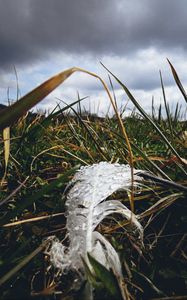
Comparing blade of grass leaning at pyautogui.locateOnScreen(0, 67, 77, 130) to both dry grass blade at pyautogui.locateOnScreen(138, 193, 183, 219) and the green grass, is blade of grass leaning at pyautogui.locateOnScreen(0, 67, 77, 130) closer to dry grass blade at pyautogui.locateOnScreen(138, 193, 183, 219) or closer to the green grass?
the green grass

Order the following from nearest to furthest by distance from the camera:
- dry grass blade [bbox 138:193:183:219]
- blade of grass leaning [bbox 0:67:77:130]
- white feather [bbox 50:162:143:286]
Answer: blade of grass leaning [bbox 0:67:77:130]
white feather [bbox 50:162:143:286]
dry grass blade [bbox 138:193:183:219]

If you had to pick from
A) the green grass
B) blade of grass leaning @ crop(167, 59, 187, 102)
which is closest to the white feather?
the green grass

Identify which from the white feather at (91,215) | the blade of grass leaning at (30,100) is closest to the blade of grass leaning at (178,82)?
the white feather at (91,215)

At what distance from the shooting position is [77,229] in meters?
1.00

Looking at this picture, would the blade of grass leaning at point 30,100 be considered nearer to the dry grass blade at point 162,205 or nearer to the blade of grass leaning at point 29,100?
the blade of grass leaning at point 29,100

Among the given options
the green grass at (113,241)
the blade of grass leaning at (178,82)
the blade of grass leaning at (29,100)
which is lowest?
the green grass at (113,241)

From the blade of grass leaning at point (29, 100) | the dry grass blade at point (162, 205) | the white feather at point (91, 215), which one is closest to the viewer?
the blade of grass leaning at point (29, 100)

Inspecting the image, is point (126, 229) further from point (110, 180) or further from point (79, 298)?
point (79, 298)

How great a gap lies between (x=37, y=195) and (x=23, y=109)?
282mm

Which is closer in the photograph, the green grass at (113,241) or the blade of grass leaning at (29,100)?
the blade of grass leaning at (29,100)

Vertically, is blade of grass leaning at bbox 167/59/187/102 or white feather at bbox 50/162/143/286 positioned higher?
blade of grass leaning at bbox 167/59/187/102

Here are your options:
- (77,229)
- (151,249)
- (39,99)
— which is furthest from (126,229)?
(39,99)

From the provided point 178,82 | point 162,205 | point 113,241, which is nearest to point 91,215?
point 113,241

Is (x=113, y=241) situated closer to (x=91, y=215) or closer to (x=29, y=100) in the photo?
(x=91, y=215)
